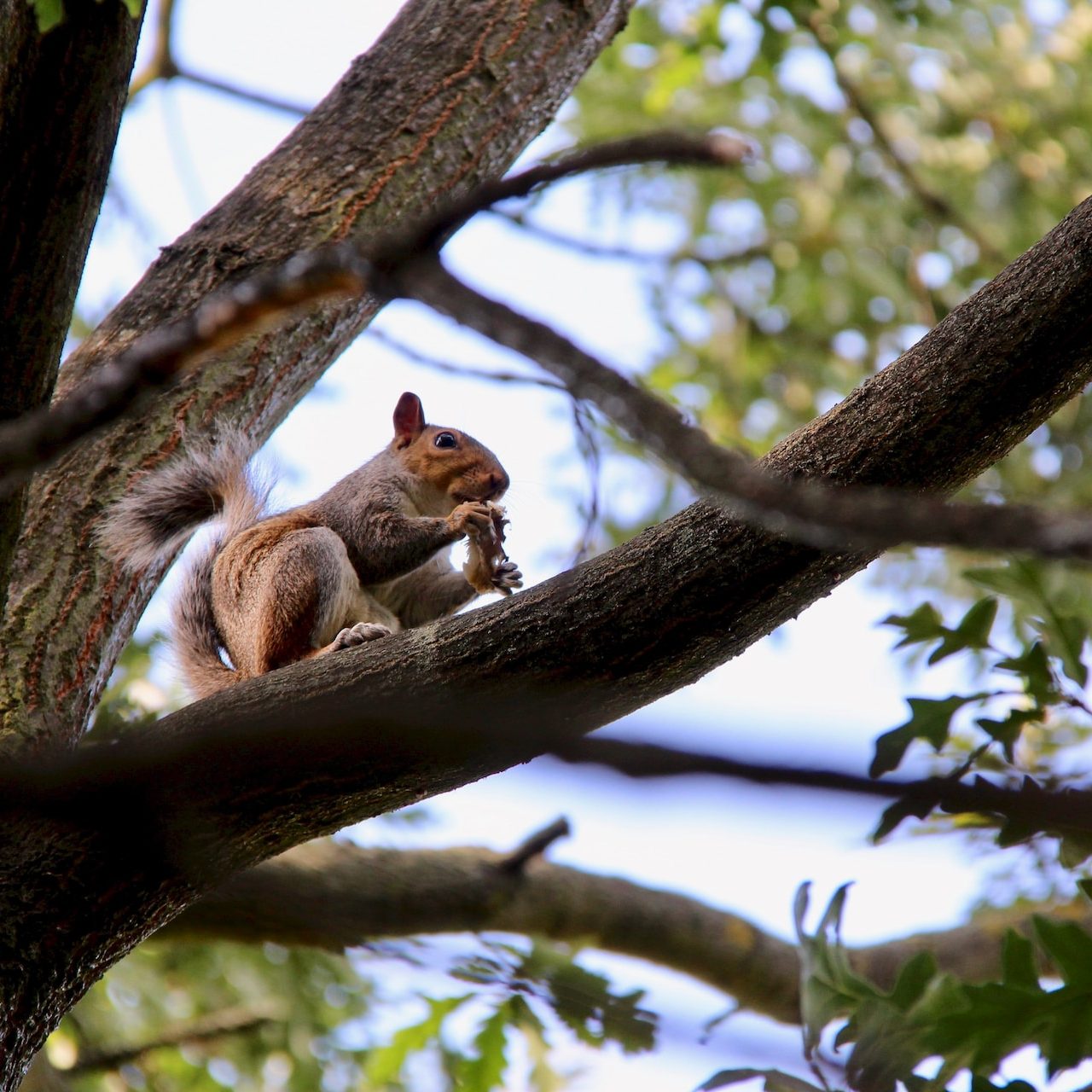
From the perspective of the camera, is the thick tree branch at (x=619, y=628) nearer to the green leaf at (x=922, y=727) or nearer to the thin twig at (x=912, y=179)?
the green leaf at (x=922, y=727)

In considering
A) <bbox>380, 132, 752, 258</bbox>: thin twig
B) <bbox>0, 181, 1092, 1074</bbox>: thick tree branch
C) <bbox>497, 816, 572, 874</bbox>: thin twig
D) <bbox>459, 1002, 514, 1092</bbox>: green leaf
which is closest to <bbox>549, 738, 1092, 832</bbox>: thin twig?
<bbox>380, 132, 752, 258</bbox>: thin twig

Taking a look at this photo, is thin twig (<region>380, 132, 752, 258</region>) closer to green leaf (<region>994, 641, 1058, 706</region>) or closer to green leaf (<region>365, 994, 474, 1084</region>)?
green leaf (<region>994, 641, 1058, 706</region>)

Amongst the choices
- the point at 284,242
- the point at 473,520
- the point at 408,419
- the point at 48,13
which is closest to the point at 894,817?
the point at 48,13

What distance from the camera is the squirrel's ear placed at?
161 inches

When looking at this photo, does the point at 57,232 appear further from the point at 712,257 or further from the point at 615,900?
the point at 712,257

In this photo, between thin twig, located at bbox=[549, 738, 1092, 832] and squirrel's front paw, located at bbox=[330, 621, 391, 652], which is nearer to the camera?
thin twig, located at bbox=[549, 738, 1092, 832]

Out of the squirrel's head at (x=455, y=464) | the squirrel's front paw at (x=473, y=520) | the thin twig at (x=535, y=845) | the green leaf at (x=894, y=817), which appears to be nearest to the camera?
the green leaf at (x=894, y=817)

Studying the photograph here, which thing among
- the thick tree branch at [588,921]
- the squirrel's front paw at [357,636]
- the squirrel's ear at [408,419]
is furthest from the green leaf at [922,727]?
the squirrel's ear at [408,419]

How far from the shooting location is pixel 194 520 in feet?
10.1

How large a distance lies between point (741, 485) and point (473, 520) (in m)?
2.50

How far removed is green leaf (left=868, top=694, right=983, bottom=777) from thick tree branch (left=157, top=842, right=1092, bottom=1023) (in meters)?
1.35

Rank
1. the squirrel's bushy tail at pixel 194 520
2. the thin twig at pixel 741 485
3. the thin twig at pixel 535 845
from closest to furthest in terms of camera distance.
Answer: the thin twig at pixel 741 485 → the squirrel's bushy tail at pixel 194 520 → the thin twig at pixel 535 845

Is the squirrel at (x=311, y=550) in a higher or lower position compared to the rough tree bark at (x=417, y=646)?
higher

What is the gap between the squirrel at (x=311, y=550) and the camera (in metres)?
2.90
